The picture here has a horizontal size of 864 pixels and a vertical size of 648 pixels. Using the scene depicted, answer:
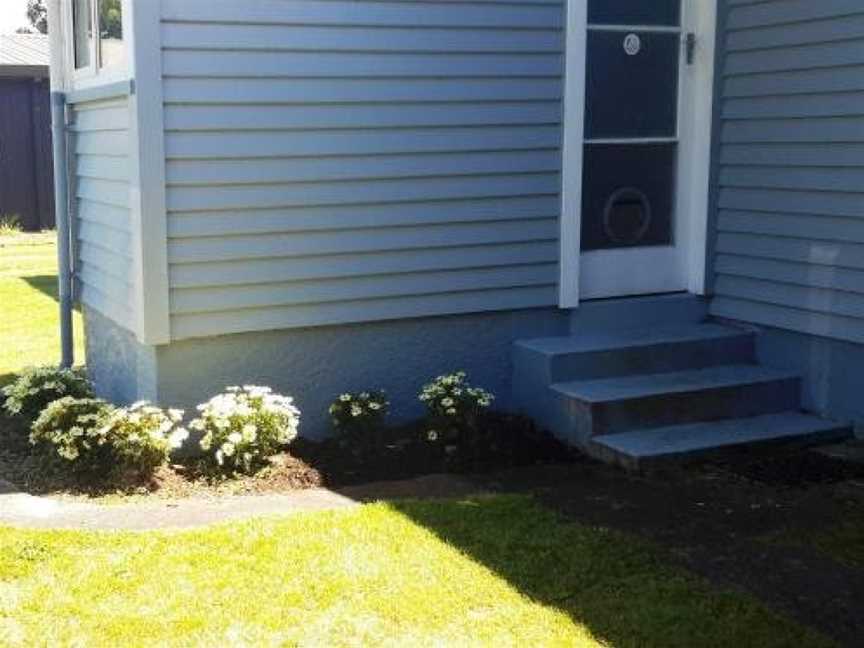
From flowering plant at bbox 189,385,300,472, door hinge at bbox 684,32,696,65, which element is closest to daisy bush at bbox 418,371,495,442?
flowering plant at bbox 189,385,300,472

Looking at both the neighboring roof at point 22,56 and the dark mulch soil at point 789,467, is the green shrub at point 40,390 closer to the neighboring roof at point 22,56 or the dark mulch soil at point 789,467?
the dark mulch soil at point 789,467

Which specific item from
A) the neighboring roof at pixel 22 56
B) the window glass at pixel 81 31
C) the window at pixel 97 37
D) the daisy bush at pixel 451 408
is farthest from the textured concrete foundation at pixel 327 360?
the neighboring roof at pixel 22 56

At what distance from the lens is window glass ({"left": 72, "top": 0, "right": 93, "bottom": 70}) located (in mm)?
6621

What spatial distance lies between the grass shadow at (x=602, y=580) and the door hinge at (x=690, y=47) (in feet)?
9.64

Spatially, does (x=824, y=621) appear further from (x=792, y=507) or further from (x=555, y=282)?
(x=555, y=282)

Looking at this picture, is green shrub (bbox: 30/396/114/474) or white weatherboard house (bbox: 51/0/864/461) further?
white weatherboard house (bbox: 51/0/864/461)

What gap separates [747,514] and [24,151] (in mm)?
15293

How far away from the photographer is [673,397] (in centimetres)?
594

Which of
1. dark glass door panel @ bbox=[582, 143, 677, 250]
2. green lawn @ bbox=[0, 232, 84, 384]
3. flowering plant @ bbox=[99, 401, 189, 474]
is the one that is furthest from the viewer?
green lawn @ bbox=[0, 232, 84, 384]

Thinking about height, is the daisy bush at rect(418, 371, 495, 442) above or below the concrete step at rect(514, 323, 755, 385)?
below

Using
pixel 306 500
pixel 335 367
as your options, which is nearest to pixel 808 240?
pixel 335 367

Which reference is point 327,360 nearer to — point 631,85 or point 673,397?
point 673,397

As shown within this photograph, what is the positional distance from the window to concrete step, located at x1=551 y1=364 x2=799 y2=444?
2777 millimetres

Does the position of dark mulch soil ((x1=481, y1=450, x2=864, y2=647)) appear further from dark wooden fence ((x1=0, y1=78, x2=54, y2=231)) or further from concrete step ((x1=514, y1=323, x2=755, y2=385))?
dark wooden fence ((x1=0, y1=78, x2=54, y2=231))
